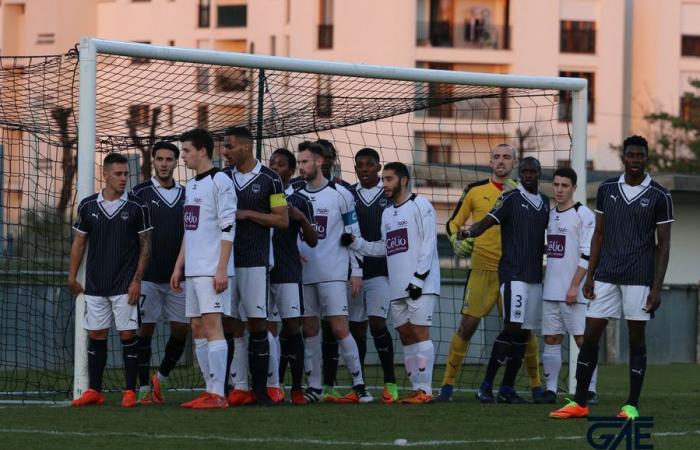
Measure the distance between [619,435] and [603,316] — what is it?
1623 mm

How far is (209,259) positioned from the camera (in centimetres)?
1115

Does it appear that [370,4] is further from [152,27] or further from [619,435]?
[619,435]

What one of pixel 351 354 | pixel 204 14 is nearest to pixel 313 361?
pixel 351 354

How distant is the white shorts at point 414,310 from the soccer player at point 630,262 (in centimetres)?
179

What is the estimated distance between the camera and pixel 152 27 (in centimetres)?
5738

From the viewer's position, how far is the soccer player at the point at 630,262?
10398mm

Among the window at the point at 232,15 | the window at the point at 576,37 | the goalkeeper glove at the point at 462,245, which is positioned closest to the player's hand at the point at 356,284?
the goalkeeper glove at the point at 462,245

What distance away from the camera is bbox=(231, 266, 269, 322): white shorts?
11445mm

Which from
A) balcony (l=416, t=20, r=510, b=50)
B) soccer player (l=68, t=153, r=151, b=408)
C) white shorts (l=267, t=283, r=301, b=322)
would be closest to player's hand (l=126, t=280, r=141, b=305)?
soccer player (l=68, t=153, r=151, b=408)

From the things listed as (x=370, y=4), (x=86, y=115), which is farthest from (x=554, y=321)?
(x=370, y=4)

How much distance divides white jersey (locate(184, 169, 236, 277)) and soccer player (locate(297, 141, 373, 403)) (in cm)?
112

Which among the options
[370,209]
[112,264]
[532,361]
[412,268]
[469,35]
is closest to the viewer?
[112,264]

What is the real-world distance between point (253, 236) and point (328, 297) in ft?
3.47

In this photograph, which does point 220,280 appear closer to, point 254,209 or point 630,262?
point 254,209
